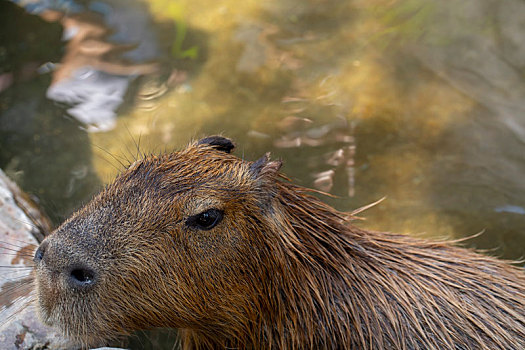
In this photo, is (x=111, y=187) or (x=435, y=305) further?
(x=435, y=305)

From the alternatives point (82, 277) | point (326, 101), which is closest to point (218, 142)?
point (82, 277)

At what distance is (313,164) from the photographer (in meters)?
4.22

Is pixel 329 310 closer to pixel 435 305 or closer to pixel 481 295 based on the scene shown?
pixel 435 305

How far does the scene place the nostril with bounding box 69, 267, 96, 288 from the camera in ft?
6.81

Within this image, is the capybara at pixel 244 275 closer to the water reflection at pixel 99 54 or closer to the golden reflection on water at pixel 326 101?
the golden reflection on water at pixel 326 101

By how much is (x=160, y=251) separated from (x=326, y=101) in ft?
8.93

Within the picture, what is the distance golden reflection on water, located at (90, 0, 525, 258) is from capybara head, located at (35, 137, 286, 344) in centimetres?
182

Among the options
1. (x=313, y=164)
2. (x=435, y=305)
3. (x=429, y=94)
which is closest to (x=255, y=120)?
(x=313, y=164)

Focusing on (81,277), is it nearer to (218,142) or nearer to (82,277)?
(82,277)

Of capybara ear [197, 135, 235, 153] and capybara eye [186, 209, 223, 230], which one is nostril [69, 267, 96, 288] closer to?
capybara eye [186, 209, 223, 230]

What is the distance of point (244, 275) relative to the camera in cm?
228

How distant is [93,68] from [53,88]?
14.6 inches

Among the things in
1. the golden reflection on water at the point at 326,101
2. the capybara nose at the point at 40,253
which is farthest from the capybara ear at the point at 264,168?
the golden reflection on water at the point at 326,101

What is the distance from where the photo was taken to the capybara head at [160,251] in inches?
82.6
